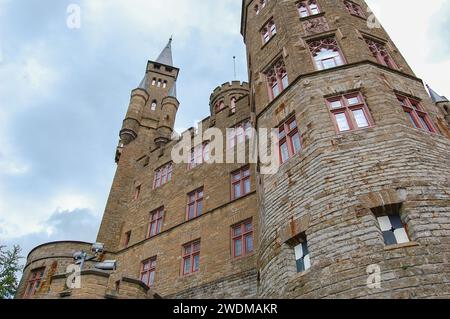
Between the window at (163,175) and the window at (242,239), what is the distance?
7280 millimetres

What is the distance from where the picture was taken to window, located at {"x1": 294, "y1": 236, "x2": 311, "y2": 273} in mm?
7848

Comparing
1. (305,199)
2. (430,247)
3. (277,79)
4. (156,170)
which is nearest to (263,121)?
(277,79)

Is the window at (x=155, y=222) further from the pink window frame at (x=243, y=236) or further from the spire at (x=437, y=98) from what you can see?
the spire at (x=437, y=98)

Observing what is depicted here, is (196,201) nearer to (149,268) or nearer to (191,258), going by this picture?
(191,258)

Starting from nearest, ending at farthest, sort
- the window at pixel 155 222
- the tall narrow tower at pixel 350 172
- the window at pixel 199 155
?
the tall narrow tower at pixel 350 172 < the window at pixel 155 222 < the window at pixel 199 155

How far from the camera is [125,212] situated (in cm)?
2248

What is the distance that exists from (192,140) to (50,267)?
412 inches

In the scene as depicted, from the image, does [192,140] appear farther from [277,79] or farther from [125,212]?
[277,79]

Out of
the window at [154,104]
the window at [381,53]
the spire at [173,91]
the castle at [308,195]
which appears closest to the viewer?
the castle at [308,195]

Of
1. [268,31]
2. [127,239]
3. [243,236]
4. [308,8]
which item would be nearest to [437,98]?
[308,8]

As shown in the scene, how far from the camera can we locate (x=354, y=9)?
1450 centimetres

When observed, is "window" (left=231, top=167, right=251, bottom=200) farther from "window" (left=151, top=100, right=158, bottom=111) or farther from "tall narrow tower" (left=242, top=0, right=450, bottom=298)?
"window" (left=151, top=100, right=158, bottom=111)

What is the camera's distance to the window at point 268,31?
1484 centimetres

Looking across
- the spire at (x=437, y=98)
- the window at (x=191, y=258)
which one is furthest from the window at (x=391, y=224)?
the spire at (x=437, y=98)
